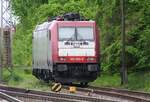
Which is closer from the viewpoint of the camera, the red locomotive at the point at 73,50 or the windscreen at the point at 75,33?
the red locomotive at the point at 73,50

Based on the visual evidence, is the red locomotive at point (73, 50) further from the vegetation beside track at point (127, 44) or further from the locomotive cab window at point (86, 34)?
the vegetation beside track at point (127, 44)

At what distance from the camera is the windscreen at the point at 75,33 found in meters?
30.0

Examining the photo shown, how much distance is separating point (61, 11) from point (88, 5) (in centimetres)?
241

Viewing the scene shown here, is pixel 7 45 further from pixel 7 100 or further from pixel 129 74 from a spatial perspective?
pixel 7 100

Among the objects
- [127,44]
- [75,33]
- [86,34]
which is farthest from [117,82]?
[75,33]

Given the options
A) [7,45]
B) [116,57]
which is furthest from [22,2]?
[116,57]

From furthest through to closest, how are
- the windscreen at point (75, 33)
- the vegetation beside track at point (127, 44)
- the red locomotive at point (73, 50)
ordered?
the vegetation beside track at point (127, 44) → the windscreen at point (75, 33) → the red locomotive at point (73, 50)

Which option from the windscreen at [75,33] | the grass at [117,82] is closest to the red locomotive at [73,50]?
the windscreen at [75,33]

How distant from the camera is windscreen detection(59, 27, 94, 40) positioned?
98.4ft

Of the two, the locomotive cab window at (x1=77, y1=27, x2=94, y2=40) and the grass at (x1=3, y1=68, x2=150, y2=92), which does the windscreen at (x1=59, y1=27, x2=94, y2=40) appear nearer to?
the locomotive cab window at (x1=77, y1=27, x2=94, y2=40)

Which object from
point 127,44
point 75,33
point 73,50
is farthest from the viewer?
point 127,44

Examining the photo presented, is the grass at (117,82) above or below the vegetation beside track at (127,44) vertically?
below

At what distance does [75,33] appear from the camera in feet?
98.9

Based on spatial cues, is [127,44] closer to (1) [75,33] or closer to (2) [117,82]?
(2) [117,82]
